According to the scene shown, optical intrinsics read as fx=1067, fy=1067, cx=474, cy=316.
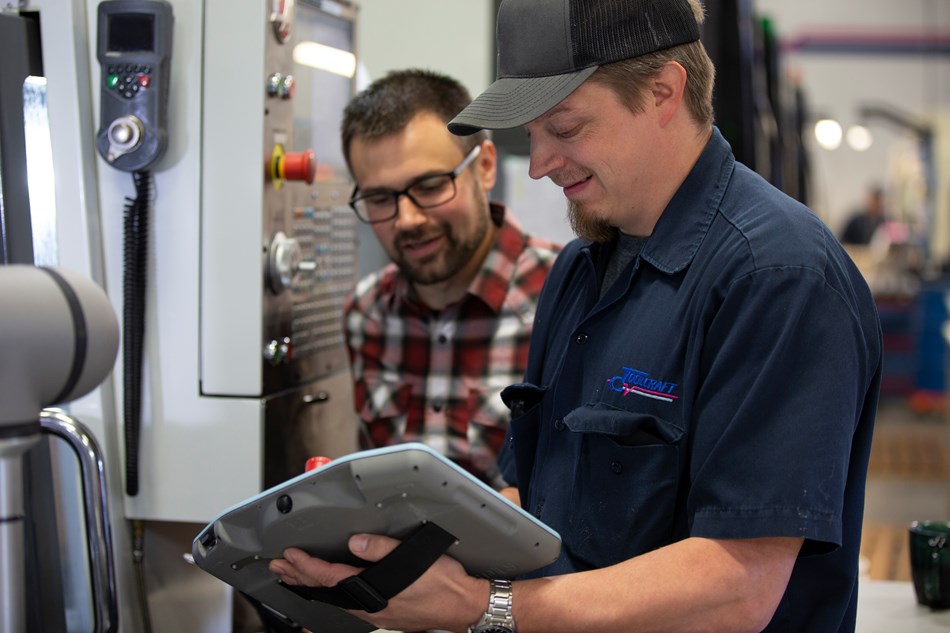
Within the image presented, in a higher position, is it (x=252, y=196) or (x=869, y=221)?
(x=252, y=196)

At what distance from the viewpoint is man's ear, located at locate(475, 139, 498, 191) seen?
92.0 inches

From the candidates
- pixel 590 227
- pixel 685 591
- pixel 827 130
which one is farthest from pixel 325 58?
pixel 827 130

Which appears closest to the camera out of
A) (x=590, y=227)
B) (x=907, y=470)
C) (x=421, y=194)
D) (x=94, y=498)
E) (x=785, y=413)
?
(x=785, y=413)

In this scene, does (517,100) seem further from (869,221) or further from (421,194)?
(869,221)

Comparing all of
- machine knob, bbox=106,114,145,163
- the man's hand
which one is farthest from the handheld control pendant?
the man's hand

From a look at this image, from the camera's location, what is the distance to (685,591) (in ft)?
4.22

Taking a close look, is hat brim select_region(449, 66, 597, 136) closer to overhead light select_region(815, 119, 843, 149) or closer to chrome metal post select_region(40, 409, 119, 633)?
chrome metal post select_region(40, 409, 119, 633)

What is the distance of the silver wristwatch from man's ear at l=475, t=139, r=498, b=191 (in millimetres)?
1178

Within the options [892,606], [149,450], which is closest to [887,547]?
[892,606]

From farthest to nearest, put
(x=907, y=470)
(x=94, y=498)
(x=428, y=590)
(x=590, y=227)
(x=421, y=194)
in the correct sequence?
(x=907, y=470)
(x=421, y=194)
(x=590, y=227)
(x=94, y=498)
(x=428, y=590)

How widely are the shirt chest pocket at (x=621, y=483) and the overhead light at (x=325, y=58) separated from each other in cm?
112

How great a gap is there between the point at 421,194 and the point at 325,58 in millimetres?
423

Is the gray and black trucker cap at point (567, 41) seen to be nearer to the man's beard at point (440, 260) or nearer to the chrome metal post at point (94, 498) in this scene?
the chrome metal post at point (94, 498)

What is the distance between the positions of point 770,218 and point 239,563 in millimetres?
824
